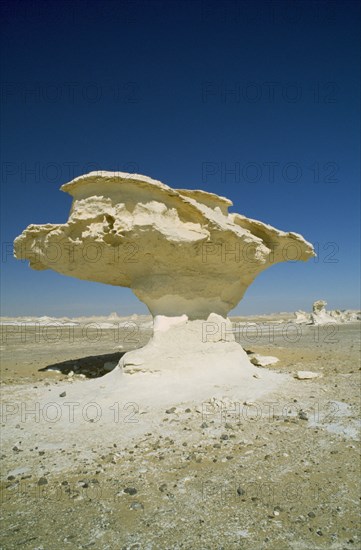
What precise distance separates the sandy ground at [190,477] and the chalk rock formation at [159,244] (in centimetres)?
310

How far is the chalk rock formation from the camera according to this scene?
25.4ft

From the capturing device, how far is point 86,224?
26.2 feet

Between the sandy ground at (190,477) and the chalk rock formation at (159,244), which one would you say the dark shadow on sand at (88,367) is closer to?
the chalk rock formation at (159,244)

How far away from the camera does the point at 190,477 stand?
13.1 feet

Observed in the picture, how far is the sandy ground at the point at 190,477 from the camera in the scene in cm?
302

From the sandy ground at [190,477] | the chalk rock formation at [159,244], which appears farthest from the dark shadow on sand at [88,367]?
the sandy ground at [190,477]

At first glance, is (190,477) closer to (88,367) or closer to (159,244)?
(159,244)

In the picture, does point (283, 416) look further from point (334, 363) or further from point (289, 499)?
point (334, 363)

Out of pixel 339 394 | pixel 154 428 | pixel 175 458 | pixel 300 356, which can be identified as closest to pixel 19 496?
pixel 175 458

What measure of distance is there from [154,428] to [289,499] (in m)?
2.52

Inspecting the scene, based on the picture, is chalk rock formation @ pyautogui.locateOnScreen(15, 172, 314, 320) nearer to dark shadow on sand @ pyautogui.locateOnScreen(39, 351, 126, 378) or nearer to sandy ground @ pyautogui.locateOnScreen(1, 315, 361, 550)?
dark shadow on sand @ pyautogui.locateOnScreen(39, 351, 126, 378)

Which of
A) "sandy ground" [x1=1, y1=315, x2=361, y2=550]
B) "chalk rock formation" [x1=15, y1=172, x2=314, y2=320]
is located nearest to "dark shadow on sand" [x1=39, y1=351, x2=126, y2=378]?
"chalk rock formation" [x1=15, y1=172, x2=314, y2=320]

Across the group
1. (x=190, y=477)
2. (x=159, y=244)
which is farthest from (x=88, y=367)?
(x=190, y=477)

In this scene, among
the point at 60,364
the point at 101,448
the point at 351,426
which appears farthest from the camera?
the point at 60,364
